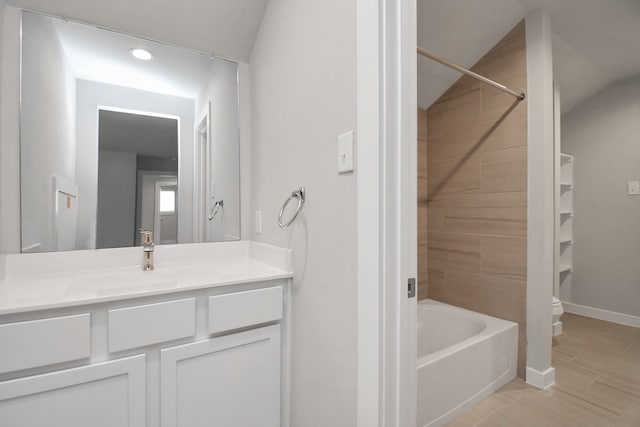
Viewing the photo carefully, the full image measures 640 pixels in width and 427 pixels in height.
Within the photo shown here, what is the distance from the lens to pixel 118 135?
1371mm

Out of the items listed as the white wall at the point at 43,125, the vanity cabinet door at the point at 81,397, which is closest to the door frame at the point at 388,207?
the vanity cabinet door at the point at 81,397

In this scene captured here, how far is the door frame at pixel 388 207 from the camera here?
0.75 m

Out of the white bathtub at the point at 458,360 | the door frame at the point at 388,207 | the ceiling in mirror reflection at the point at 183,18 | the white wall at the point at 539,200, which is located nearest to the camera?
the door frame at the point at 388,207

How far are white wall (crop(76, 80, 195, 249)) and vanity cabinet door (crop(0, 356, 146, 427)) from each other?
607 mm

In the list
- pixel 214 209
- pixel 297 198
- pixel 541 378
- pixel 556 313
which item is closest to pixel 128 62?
pixel 214 209

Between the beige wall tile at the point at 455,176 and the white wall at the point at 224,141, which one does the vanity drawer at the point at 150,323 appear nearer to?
the white wall at the point at 224,141

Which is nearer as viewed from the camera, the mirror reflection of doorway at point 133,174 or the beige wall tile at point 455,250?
the mirror reflection of doorway at point 133,174

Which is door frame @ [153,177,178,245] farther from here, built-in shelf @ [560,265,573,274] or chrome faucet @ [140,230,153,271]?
built-in shelf @ [560,265,573,274]

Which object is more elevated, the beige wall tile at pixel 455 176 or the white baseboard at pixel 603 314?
the beige wall tile at pixel 455 176

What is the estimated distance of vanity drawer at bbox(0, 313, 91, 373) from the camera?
2.54 feet

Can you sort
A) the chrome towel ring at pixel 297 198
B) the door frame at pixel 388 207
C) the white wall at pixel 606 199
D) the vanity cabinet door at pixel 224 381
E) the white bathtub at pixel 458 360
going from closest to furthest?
the door frame at pixel 388 207
the vanity cabinet door at pixel 224 381
the chrome towel ring at pixel 297 198
the white bathtub at pixel 458 360
the white wall at pixel 606 199

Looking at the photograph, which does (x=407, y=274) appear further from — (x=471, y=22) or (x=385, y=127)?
(x=471, y=22)

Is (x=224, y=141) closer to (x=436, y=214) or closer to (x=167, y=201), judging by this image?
(x=167, y=201)

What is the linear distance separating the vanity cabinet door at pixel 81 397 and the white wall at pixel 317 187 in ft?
1.84
